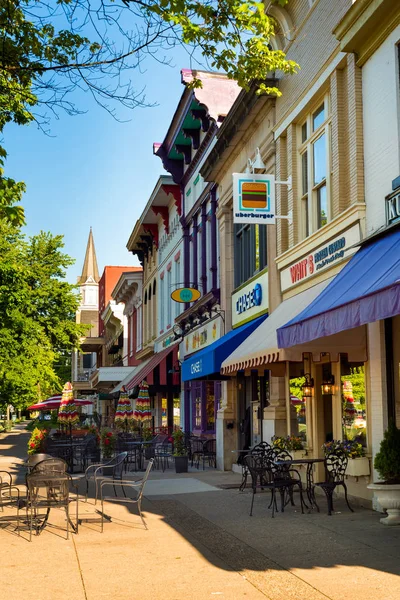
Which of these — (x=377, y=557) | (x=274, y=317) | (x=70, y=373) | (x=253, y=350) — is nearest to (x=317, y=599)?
(x=377, y=557)

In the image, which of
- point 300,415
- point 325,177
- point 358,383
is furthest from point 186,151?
point 358,383

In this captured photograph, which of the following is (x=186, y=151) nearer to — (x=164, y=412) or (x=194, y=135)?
(x=194, y=135)

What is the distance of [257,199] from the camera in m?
15.4

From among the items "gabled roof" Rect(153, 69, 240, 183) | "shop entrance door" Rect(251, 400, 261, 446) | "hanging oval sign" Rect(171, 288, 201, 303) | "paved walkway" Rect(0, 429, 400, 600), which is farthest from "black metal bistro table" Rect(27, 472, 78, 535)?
"hanging oval sign" Rect(171, 288, 201, 303)

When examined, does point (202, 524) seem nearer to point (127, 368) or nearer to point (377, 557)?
point (377, 557)

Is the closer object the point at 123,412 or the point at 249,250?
the point at 249,250

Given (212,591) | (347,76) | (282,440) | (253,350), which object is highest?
(347,76)

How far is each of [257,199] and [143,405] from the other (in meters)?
13.1

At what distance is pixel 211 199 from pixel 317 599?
17.6 meters

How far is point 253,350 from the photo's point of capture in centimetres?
1404

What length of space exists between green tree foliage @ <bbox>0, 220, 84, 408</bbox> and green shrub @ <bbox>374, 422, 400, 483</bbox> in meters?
22.5

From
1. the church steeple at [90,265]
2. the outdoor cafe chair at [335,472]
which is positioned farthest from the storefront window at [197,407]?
the church steeple at [90,265]

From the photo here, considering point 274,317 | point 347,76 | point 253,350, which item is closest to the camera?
point 347,76

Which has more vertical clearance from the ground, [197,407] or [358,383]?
[358,383]
